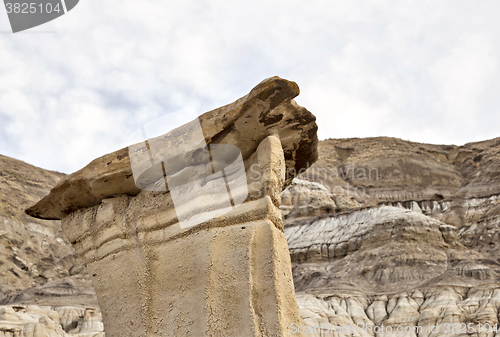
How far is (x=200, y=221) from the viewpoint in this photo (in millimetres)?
3822

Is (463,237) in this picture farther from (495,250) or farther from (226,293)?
(226,293)

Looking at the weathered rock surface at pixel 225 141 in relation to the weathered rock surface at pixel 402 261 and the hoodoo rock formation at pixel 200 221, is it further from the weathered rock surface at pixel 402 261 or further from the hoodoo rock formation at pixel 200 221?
the weathered rock surface at pixel 402 261

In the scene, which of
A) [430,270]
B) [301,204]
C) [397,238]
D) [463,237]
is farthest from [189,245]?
[301,204]

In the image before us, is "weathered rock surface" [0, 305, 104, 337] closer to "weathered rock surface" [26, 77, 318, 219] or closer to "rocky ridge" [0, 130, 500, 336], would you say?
"rocky ridge" [0, 130, 500, 336]

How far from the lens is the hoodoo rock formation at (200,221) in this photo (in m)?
3.48

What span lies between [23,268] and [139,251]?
28.3 metres

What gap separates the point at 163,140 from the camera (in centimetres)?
418

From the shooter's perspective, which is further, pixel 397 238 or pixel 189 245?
pixel 397 238

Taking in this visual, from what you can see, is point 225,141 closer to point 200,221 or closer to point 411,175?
point 200,221

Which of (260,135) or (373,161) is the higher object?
(373,161)

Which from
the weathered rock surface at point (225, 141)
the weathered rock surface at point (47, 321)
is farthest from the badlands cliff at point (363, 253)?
the weathered rock surface at point (225, 141)

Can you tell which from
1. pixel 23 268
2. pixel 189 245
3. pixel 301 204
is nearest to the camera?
pixel 189 245

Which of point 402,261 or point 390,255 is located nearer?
point 402,261

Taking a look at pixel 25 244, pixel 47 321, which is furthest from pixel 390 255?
pixel 25 244
